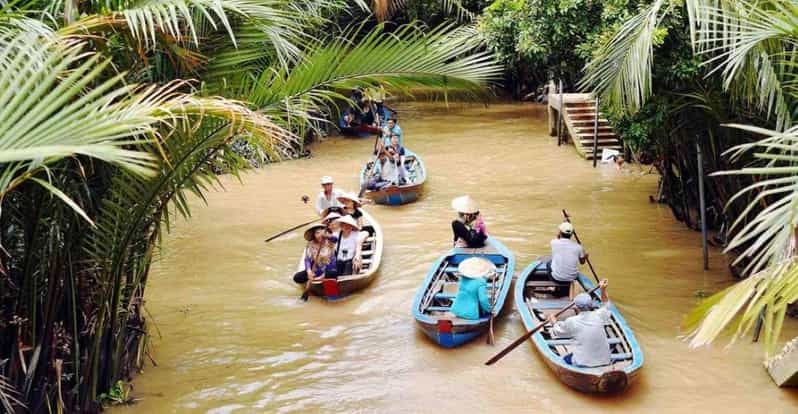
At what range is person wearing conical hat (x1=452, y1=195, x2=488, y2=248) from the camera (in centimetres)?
1062

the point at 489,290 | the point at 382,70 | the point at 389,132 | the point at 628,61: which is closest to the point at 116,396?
the point at 382,70

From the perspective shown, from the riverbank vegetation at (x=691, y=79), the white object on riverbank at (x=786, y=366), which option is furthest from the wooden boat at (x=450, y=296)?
the white object on riverbank at (x=786, y=366)

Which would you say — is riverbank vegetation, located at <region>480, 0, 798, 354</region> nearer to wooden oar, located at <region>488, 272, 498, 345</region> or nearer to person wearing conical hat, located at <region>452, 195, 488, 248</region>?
person wearing conical hat, located at <region>452, 195, 488, 248</region>

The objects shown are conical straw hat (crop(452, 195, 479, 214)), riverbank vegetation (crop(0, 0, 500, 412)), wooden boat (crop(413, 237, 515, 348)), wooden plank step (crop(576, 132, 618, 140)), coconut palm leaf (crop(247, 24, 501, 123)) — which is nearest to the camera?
riverbank vegetation (crop(0, 0, 500, 412))

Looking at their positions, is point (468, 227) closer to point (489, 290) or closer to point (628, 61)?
point (489, 290)

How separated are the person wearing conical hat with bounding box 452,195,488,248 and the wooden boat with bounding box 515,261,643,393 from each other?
985 millimetres

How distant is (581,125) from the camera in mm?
18375

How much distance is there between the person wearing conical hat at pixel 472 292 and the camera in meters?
8.62

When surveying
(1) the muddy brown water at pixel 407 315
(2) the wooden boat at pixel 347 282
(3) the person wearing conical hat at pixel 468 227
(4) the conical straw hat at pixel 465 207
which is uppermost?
(4) the conical straw hat at pixel 465 207

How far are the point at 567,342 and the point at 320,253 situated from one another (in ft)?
10.9

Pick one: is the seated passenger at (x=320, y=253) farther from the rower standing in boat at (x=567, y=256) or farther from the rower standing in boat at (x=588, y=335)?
the rower standing in boat at (x=588, y=335)

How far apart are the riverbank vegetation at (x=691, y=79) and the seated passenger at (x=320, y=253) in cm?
341

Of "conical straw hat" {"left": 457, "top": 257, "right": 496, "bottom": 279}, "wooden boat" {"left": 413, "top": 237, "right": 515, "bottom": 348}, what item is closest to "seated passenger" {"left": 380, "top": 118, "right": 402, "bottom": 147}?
"wooden boat" {"left": 413, "top": 237, "right": 515, "bottom": 348}

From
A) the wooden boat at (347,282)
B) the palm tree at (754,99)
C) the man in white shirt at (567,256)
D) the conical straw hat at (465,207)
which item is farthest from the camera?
the conical straw hat at (465,207)
